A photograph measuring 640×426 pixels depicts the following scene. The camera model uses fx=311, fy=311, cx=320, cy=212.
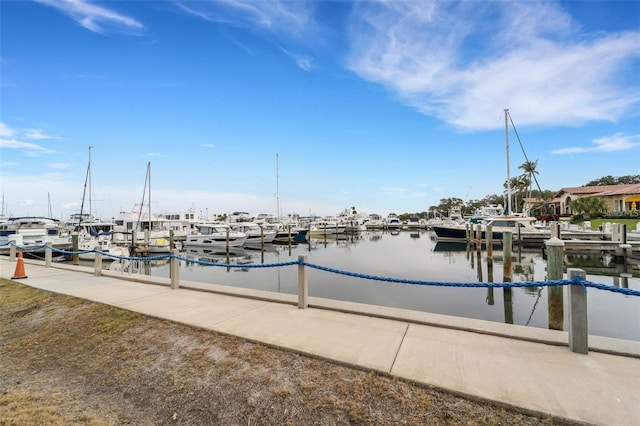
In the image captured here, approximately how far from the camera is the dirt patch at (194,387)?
2.98 metres

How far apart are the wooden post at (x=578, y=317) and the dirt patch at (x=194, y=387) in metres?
1.87

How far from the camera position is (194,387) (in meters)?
3.53

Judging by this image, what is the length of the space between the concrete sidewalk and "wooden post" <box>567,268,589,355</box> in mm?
119

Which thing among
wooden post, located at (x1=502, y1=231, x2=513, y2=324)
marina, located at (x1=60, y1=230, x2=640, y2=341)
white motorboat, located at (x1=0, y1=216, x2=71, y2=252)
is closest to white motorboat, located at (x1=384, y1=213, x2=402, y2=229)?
marina, located at (x1=60, y1=230, x2=640, y2=341)

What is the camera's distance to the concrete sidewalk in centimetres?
310

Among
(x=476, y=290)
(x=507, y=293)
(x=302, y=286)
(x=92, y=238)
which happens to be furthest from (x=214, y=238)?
(x=302, y=286)

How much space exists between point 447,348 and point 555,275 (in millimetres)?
2939

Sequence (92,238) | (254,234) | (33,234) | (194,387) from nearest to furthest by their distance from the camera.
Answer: (194,387) < (33,234) < (92,238) < (254,234)

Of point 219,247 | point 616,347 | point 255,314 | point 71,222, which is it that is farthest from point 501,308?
point 71,222

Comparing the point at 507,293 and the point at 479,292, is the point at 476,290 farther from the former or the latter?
the point at 507,293

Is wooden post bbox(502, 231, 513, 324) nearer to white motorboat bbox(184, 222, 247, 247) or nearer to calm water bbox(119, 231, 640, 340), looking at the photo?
calm water bbox(119, 231, 640, 340)

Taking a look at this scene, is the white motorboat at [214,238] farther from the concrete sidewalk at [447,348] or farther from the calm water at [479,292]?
the concrete sidewalk at [447,348]

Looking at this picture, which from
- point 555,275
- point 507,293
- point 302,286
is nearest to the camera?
point 555,275

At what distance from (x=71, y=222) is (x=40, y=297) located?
56419 mm
